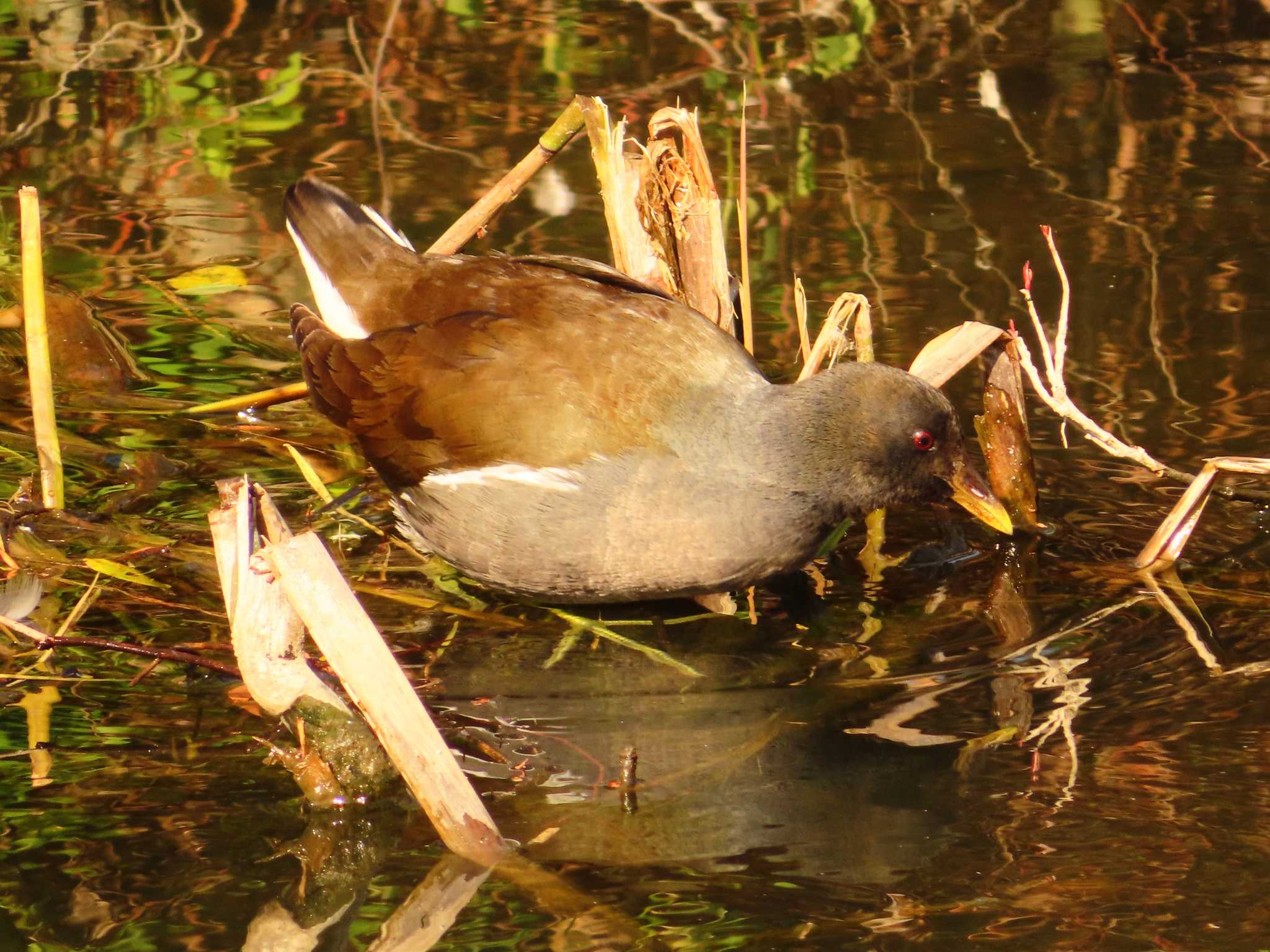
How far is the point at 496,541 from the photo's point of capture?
358 cm

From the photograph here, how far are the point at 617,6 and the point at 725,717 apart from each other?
5.16 meters

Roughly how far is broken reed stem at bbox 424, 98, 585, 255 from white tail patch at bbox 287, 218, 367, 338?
31cm

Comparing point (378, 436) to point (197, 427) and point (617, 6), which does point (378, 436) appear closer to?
point (197, 427)

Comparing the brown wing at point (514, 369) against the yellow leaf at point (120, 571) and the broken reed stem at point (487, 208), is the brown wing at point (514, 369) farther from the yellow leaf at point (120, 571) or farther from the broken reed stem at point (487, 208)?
the yellow leaf at point (120, 571)

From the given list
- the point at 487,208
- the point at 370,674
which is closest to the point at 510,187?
the point at 487,208

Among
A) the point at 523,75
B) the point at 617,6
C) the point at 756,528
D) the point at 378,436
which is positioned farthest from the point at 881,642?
the point at 617,6

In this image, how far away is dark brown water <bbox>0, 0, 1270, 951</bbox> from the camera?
2717 millimetres

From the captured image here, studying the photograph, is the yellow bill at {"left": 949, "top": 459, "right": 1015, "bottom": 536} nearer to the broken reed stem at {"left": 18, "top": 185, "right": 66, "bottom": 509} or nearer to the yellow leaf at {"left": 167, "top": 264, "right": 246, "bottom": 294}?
the broken reed stem at {"left": 18, "top": 185, "right": 66, "bottom": 509}

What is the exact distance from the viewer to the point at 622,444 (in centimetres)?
347

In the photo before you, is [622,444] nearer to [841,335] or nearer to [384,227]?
[841,335]

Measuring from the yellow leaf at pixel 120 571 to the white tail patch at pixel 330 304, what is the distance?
787 mm

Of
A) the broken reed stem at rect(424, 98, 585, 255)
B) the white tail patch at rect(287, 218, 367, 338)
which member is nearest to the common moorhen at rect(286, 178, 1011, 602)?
the white tail patch at rect(287, 218, 367, 338)

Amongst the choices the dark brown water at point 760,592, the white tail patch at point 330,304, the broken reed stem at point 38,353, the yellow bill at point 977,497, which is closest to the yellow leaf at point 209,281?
the dark brown water at point 760,592

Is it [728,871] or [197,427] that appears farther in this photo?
[197,427]
